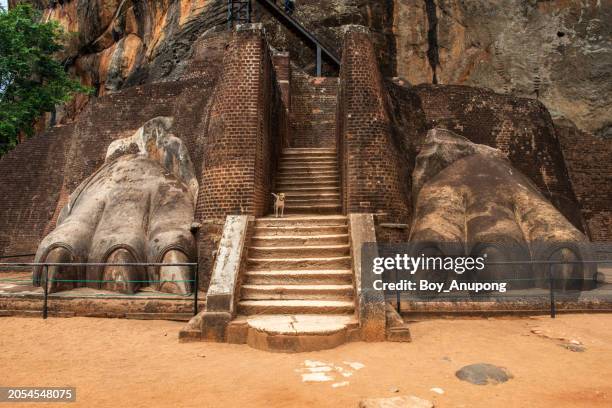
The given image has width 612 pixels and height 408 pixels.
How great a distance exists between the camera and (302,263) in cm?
696

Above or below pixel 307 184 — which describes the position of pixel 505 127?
above

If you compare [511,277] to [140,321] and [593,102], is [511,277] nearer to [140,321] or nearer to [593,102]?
[140,321]

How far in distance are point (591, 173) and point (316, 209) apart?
9.18m

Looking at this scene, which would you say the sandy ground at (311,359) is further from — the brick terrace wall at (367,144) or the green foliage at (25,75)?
the green foliage at (25,75)

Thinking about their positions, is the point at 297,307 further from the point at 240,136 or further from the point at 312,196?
Result: the point at 312,196

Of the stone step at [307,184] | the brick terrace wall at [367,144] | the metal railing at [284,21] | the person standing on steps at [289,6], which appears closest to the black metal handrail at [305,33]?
the metal railing at [284,21]

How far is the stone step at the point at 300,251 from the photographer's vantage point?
7.11 metres

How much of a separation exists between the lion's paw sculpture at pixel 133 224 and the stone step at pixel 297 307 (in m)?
1.67

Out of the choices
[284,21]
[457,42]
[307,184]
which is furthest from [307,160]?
[457,42]

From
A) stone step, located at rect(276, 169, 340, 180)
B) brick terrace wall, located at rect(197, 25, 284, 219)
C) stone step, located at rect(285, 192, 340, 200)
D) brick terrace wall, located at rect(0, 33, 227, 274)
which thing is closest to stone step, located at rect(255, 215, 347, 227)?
brick terrace wall, located at rect(197, 25, 284, 219)

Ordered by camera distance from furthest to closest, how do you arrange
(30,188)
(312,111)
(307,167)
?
(312,111) < (30,188) < (307,167)

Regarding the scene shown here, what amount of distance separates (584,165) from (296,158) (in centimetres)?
876

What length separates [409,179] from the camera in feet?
32.2

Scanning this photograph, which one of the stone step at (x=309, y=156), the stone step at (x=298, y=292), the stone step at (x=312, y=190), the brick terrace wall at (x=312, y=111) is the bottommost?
the stone step at (x=298, y=292)
